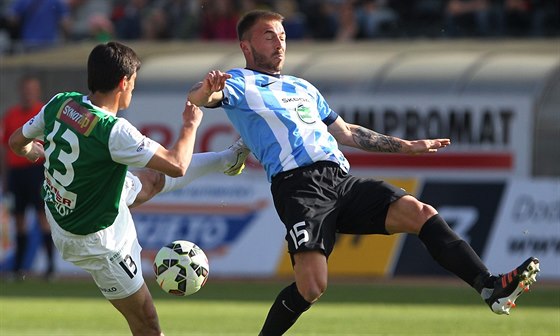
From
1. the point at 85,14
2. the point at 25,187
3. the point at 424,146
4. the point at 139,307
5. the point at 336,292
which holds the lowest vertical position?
the point at 336,292

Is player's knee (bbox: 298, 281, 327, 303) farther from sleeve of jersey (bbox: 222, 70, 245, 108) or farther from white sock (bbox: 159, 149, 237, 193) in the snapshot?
sleeve of jersey (bbox: 222, 70, 245, 108)

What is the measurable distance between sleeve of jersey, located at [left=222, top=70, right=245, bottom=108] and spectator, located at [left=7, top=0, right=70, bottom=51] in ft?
47.3

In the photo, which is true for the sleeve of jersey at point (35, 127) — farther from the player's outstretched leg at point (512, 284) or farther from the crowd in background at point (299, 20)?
the crowd in background at point (299, 20)

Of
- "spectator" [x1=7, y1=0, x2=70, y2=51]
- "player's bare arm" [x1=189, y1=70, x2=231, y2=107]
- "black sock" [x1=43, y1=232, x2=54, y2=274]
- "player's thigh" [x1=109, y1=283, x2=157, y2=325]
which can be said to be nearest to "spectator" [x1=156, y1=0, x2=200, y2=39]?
"spectator" [x1=7, y1=0, x2=70, y2=51]

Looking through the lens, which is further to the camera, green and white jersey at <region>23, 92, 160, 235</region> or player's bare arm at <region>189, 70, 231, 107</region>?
player's bare arm at <region>189, 70, 231, 107</region>

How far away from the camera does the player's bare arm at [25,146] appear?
8.24 meters

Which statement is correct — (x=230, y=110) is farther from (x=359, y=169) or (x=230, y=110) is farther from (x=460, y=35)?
(x=460, y=35)

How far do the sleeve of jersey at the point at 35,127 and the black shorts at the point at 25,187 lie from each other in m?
9.14

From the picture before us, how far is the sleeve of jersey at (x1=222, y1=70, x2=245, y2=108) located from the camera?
27.8 ft

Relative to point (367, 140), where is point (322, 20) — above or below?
below

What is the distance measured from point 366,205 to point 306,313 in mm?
4855

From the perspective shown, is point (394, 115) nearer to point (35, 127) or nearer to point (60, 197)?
point (35, 127)

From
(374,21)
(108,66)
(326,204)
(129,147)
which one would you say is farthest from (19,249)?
(129,147)

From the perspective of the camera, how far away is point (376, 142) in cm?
896
